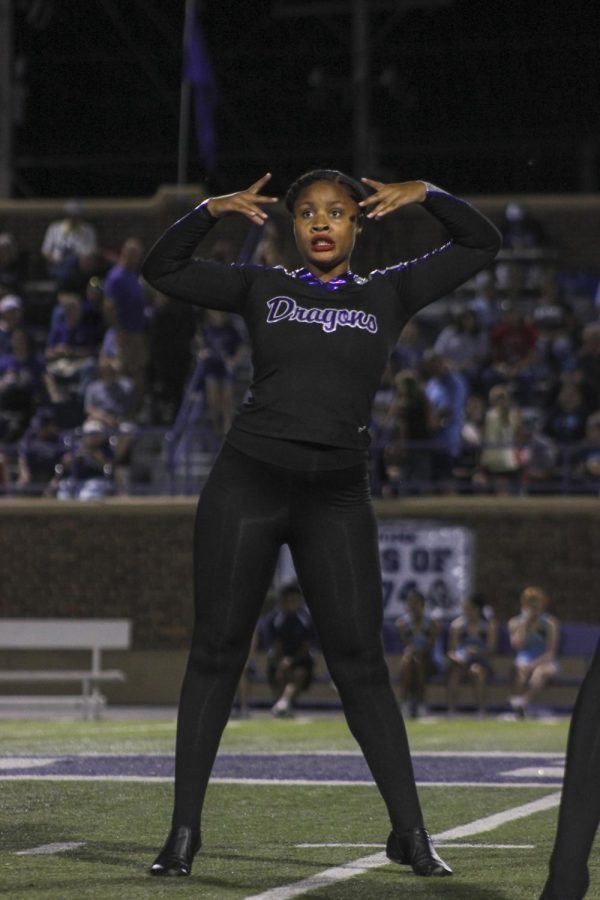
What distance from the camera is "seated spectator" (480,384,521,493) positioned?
2195 centimetres

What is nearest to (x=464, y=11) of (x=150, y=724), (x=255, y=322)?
(x=150, y=724)

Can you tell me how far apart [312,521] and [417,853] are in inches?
37.6

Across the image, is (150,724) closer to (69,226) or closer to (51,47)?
(69,226)

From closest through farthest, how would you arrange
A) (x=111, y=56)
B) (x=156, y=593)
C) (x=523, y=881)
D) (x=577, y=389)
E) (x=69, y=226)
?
1. (x=523, y=881)
2. (x=577, y=389)
3. (x=156, y=593)
4. (x=69, y=226)
5. (x=111, y=56)

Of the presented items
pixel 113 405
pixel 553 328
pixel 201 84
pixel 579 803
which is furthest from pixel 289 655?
pixel 579 803

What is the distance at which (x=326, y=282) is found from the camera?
600 centimetres

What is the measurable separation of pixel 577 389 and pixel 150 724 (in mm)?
7350

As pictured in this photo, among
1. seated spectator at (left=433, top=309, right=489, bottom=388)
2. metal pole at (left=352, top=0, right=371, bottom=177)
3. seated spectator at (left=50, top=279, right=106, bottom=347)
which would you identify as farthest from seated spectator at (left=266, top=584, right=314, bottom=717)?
metal pole at (left=352, top=0, right=371, bottom=177)

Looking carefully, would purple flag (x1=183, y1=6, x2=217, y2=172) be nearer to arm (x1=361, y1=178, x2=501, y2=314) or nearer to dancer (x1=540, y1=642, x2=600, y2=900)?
arm (x1=361, y1=178, x2=501, y2=314)

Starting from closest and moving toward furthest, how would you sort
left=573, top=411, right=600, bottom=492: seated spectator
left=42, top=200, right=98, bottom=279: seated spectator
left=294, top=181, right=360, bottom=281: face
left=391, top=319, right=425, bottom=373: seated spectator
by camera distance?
1. left=294, top=181, right=360, bottom=281: face
2. left=573, top=411, right=600, bottom=492: seated spectator
3. left=391, top=319, right=425, bottom=373: seated spectator
4. left=42, top=200, right=98, bottom=279: seated spectator

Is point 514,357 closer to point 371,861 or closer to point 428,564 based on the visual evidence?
point 428,564

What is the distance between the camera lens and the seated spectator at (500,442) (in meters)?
22.0

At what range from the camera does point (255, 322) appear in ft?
19.5

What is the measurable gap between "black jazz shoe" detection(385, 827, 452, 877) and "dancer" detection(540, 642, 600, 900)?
3.23ft
